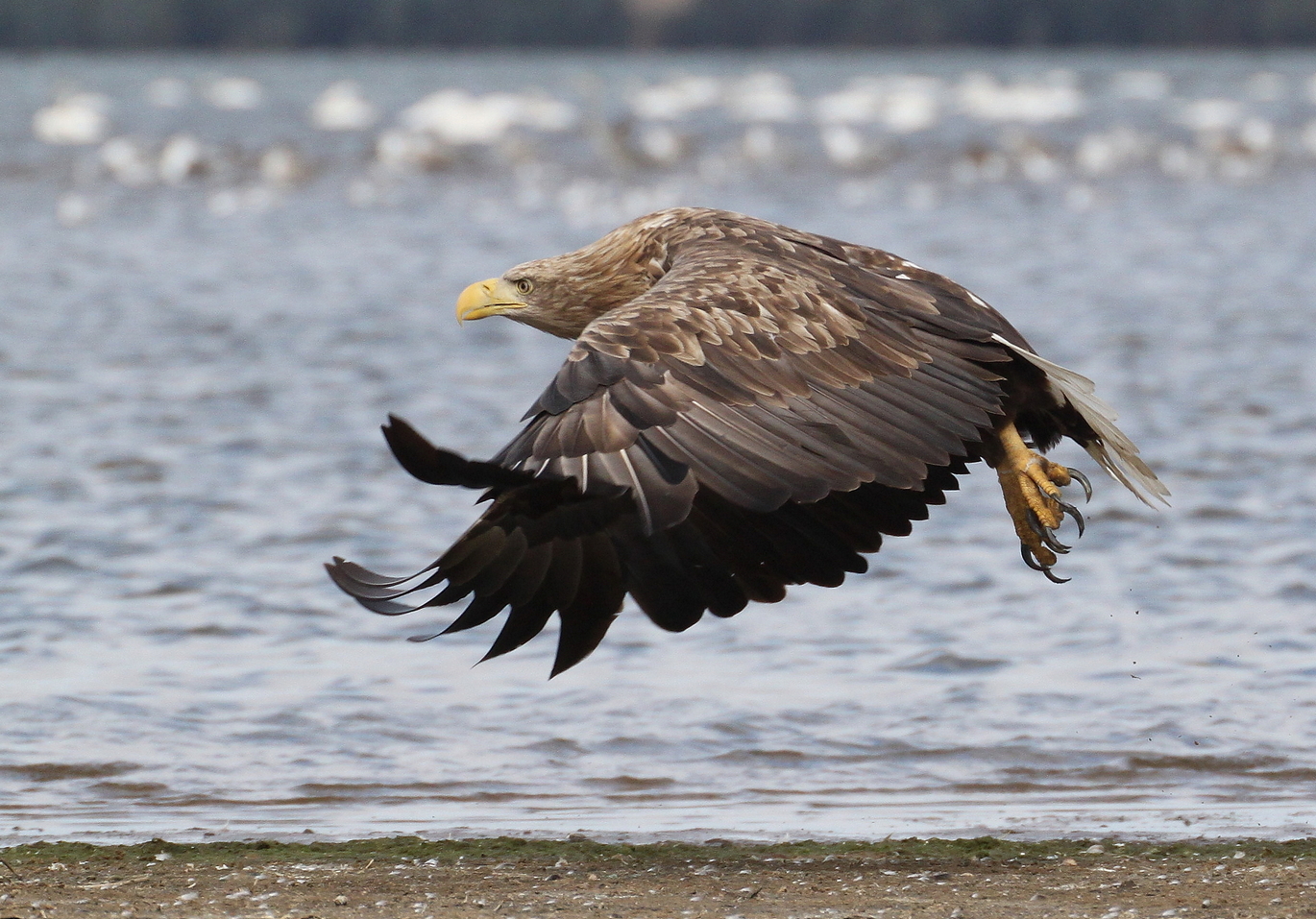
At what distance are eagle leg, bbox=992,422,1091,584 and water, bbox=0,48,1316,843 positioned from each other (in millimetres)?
715

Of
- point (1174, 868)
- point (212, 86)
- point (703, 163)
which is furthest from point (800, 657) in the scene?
point (212, 86)

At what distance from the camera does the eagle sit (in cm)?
372

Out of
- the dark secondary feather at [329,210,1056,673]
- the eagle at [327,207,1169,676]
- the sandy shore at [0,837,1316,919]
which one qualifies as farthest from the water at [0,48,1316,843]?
the dark secondary feather at [329,210,1056,673]

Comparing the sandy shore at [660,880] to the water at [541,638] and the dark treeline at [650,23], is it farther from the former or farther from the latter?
the dark treeline at [650,23]

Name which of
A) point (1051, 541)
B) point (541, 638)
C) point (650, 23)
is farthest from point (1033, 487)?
point (650, 23)

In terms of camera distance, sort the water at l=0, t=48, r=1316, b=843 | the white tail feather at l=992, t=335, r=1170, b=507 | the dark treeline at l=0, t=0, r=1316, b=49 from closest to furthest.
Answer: the white tail feather at l=992, t=335, r=1170, b=507, the water at l=0, t=48, r=1316, b=843, the dark treeline at l=0, t=0, r=1316, b=49

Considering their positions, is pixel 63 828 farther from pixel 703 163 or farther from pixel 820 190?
pixel 703 163

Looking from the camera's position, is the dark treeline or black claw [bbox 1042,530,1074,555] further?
the dark treeline

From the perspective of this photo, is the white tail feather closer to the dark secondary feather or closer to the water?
the dark secondary feather

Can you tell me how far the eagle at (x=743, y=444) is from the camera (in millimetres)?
3717

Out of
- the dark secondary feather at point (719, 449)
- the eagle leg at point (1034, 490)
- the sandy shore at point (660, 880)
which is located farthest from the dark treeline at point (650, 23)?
the sandy shore at point (660, 880)

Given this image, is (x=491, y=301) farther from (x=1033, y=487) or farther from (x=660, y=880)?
(x=660, y=880)

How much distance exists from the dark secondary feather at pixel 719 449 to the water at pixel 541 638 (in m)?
1.11

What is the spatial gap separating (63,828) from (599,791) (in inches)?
52.8
